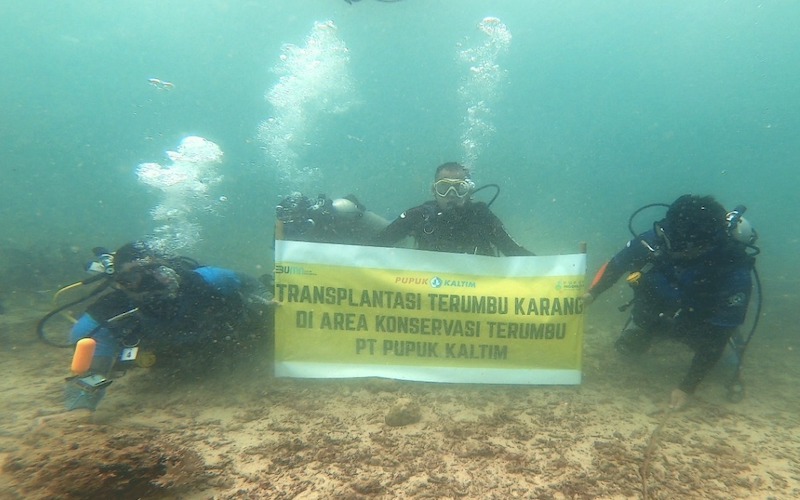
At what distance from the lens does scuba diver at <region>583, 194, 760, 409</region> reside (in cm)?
391

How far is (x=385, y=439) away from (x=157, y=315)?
2472mm

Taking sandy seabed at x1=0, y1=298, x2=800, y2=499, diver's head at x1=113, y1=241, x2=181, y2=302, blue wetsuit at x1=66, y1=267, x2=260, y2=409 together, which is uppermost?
diver's head at x1=113, y1=241, x2=181, y2=302

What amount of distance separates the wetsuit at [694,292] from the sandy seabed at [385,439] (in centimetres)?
60

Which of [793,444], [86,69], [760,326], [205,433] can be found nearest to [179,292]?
[205,433]

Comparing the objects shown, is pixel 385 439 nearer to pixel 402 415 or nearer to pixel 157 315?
pixel 402 415

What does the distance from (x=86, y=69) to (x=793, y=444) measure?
150 meters

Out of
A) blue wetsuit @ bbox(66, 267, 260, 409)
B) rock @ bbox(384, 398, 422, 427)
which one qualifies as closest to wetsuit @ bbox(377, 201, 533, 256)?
blue wetsuit @ bbox(66, 267, 260, 409)

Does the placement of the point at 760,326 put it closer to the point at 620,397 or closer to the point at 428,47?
the point at 620,397

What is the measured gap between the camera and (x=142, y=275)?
145 inches

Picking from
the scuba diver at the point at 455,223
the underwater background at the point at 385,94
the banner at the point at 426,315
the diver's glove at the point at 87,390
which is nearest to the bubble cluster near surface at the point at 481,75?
the underwater background at the point at 385,94

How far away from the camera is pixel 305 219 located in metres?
5.96

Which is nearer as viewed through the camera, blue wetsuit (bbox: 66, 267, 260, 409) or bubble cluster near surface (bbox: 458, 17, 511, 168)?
blue wetsuit (bbox: 66, 267, 260, 409)

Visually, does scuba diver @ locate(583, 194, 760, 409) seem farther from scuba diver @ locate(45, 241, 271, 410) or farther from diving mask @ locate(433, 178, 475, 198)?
scuba diver @ locate(45, 241, 271, 410)

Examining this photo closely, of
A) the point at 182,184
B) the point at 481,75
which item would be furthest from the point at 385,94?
the point at 182,184
